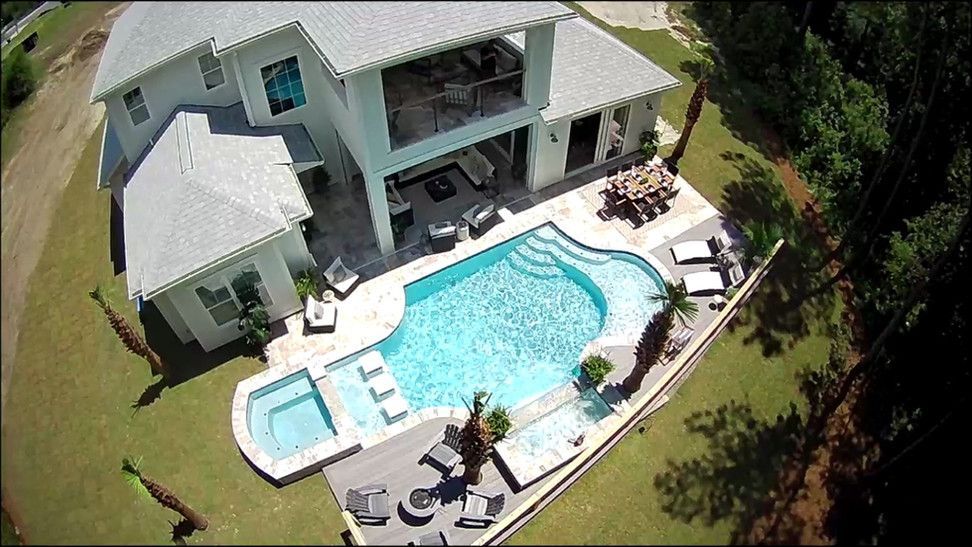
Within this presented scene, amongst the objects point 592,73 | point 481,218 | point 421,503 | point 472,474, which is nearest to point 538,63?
point 592,73

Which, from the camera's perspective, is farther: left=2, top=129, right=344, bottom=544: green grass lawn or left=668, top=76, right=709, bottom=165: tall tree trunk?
left=668, top=76, right=709, bottom=165: tall tree trunk

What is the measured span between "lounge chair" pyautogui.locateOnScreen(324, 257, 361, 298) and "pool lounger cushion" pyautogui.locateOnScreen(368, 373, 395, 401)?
3649mm

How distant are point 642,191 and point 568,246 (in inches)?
140

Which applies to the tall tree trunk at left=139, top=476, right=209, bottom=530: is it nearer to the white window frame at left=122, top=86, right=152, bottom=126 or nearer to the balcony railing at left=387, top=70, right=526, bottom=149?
the balcony railing at left=387, top=70, right=526, bottom=149

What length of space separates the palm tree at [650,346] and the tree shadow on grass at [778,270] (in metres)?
4.51

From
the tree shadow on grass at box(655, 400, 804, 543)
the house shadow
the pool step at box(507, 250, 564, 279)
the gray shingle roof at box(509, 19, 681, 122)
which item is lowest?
the tree shadow on grass at box(655, 400, 804, 543)

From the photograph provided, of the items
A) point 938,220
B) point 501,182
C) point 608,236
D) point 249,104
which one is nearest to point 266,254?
point 249,104

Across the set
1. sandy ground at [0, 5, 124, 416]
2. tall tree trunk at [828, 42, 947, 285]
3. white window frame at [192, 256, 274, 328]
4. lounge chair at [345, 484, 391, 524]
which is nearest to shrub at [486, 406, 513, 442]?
lounge chair at [345, 484, 391, 524]

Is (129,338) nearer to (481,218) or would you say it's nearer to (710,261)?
(481,218)

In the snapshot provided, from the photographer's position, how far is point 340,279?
21.2 m

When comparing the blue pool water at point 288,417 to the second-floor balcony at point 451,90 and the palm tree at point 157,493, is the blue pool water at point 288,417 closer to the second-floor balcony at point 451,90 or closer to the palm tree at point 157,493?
the palm tree at point 157,493

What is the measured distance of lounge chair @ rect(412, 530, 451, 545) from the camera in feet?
51.8

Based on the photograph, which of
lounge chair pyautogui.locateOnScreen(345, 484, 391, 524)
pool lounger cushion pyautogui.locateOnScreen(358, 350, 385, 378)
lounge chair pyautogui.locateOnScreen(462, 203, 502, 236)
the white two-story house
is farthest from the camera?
lounge chair pyautogui.locateOnScreen(462, 203, 502, 236)

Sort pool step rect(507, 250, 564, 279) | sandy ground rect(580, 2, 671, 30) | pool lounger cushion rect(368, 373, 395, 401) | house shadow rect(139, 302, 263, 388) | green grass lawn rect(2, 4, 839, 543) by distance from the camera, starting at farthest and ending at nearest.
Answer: sandy ground rect(580, 2, 671, 30) < pool step rect(507, 250, 564, 279) < house shadow rect(139, 302, 263, 388) < pool lounger cushion rect(368, 373, 395, 401) < green grass lawn rect(2, 4, 839, 543)
